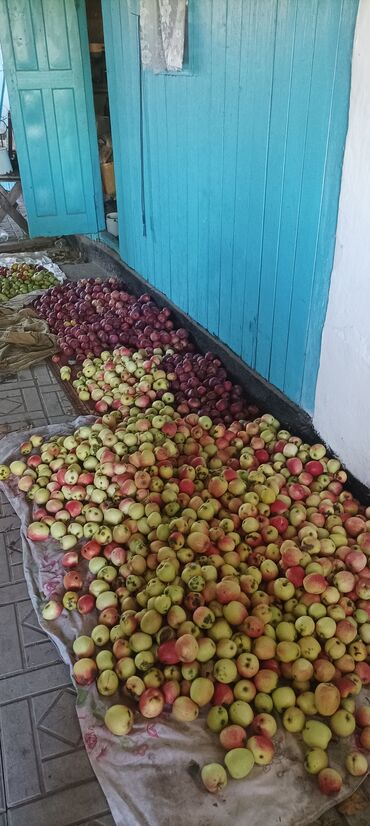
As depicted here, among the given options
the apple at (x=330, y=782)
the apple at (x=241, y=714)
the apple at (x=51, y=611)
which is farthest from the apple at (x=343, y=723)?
the apple at (x=51, y=611)

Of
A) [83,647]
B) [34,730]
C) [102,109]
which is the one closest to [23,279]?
[102,109]

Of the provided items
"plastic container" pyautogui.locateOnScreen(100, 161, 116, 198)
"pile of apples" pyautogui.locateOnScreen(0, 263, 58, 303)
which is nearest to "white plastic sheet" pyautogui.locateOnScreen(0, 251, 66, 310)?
"pile of apples" pyautogui.locateOnScreen(0, 263, 58, 303)

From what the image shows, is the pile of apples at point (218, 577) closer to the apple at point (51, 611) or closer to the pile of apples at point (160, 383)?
the apple at point (51, 611)

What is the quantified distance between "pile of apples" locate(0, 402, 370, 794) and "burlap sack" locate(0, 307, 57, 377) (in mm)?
1345

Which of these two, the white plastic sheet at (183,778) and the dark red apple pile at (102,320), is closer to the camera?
the white plastic sheet at (183,778)

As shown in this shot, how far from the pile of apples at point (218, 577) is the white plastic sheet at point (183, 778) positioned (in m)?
0.04

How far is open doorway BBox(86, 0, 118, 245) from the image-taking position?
6160 millimetres

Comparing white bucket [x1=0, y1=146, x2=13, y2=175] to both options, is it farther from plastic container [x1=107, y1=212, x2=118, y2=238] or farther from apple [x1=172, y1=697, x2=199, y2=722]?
apple [x1=172, y1=697, x2=199, y2=722]

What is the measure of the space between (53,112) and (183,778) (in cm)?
564

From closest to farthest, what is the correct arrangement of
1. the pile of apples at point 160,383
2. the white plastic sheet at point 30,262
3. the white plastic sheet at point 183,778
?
the white plastic sheet at point 183,778 → the pile of apples at point 160,383 → the white plastic sheet at point 30,262

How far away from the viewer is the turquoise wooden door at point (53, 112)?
521 centimetres

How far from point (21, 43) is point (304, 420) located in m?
4.40

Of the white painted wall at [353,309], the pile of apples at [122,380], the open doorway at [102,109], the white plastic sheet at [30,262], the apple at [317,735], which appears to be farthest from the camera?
the open doorway at [102,109]

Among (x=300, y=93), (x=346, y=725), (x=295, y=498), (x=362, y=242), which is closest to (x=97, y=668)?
(x=346, y=725)
